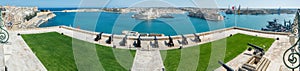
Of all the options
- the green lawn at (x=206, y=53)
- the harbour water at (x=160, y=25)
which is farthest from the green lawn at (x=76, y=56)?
the harbour water at (x=160, y=25)

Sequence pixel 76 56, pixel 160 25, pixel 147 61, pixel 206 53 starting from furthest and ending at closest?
1. pixel 160 25
2. pixel 206 53
3. pixel 76 56
4. pixel 147 61

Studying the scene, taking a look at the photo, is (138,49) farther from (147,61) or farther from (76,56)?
(76,56)

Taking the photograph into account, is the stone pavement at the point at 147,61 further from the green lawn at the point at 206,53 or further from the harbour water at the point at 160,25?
the harbour water at the point at 160,25

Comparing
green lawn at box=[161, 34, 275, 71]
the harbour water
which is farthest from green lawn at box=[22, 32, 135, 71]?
the harbour water

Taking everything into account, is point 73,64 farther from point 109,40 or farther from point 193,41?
point 193,41

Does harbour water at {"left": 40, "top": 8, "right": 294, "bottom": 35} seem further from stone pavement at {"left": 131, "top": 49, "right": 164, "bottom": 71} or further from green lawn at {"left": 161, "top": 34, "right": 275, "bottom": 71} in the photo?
stone pavement at {"left": 131, "top": 49, "right": 164, "bottom": 71}

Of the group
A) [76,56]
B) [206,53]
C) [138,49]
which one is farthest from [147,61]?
[206,53]

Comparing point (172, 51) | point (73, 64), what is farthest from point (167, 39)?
point (73, 64)
